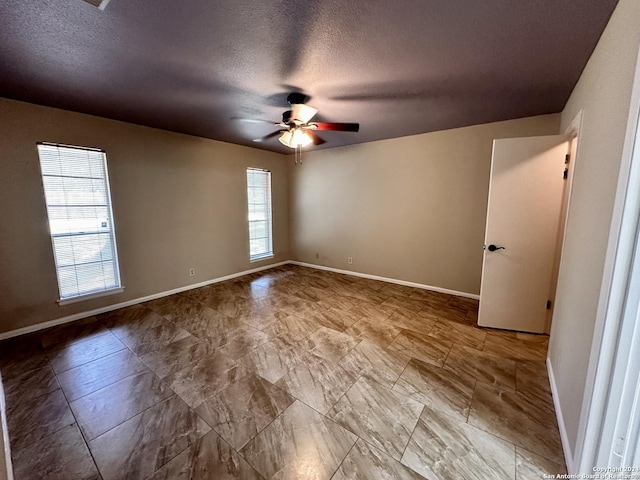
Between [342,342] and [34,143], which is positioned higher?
[34,143]

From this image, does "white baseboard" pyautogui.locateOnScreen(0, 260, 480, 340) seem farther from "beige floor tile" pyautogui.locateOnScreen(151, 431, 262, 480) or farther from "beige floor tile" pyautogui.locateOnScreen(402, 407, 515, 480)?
"beige floor tile" pyautogui.locateOnScreen(151, 431, 262, 480)

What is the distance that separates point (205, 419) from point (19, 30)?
2.71 meters

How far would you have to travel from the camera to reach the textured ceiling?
138 cm

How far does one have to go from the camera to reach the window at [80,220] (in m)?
2.85

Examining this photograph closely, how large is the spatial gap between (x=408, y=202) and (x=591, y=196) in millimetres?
2692

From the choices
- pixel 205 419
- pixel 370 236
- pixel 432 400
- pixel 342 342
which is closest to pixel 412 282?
pixel 370 236

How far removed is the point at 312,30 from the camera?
5.08 ft

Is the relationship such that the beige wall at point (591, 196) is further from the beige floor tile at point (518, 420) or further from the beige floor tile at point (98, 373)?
the beige floor tile at point (98, 373)

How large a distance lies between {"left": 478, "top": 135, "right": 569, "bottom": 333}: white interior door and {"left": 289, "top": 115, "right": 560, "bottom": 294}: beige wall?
33.8 inches

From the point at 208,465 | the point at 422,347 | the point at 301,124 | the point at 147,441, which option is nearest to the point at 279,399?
the point at 208,465

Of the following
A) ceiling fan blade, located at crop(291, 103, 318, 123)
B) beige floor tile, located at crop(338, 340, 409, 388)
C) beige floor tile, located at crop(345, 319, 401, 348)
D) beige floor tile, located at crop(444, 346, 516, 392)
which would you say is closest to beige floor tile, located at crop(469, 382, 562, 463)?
beige floor tile, located at crop(444, 346, 516, 392)

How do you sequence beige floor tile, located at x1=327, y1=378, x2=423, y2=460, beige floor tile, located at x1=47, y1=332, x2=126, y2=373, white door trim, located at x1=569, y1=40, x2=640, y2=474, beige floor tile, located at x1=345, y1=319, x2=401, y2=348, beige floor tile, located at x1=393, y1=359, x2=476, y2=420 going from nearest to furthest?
white door trim, located at x1=569, y1=40, x2=640, y2=474, beige floor tile, located at x1=327, y1=378, x2=423, y2=460, beige floor tile, located at x1=393, y1=359, x2=476, y2=420, beige floor tile, located at x1=47, y1=332, x2=126, y2=373, beige floor tile, located at x1=345, y1=319, x2=401, y2=348

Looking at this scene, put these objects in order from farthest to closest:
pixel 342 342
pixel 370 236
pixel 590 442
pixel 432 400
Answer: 1. pixel 370 236
2. pixel 342 342
3. pixel 432 400
4. pixel 590 442

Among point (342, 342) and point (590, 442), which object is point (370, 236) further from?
point (590, 442)
